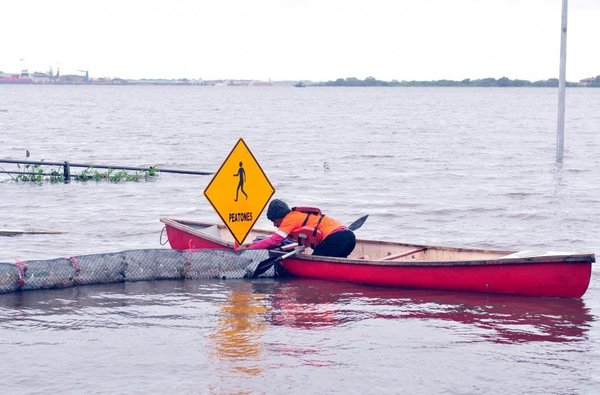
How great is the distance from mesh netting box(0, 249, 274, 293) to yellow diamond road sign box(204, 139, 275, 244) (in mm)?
439

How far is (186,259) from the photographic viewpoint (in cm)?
1628

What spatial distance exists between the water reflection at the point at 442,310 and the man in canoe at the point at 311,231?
593 millimetres

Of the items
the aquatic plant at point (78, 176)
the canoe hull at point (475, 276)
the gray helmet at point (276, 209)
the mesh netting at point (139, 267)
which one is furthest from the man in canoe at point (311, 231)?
the aquatic plant at point (78, 176)

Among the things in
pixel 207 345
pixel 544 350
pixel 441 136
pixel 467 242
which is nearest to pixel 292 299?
pixel 207 345

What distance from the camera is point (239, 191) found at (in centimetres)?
1591

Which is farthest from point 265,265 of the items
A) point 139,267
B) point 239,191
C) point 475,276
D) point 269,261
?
point 475,276

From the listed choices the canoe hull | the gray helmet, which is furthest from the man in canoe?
the canoe hull

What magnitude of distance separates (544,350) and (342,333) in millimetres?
2421

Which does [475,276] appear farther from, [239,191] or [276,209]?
[239,191]

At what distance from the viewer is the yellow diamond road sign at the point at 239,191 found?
51.4 ft

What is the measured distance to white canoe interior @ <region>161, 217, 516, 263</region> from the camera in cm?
1569

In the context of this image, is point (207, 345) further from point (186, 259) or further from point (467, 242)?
point (467, 242)

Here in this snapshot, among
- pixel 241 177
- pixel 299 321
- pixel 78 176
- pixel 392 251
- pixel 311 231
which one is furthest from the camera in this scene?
pixel 78 176

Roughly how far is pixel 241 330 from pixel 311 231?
330cm
